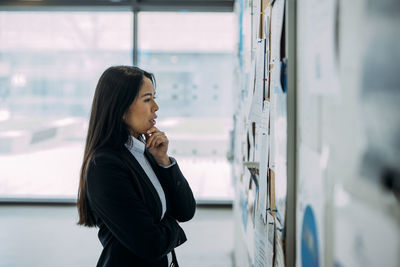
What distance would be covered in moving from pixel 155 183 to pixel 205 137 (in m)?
3.77

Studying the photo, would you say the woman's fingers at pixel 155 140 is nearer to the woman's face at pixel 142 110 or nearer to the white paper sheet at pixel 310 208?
the woman's face at pixel 142 110

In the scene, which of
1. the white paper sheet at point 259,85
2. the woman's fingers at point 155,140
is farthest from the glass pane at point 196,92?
the woman's fingers at point 155,140

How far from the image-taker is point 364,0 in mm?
514

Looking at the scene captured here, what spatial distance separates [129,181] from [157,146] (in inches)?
11.1

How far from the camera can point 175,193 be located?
1.39m

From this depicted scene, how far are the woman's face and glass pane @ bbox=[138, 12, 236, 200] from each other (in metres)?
3.65

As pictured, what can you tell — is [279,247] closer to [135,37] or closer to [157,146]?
[157,146]

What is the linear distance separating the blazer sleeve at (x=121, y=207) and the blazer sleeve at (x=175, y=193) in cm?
22

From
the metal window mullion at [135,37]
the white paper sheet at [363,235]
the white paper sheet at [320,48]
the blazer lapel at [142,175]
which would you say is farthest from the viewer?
the metal window mullion at [135,37]

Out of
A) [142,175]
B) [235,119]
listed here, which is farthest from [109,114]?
[235,119]

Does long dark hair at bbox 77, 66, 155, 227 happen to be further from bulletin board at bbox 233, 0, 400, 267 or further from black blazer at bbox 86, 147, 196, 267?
bulletin board at bbox 233, 0, 400, 267

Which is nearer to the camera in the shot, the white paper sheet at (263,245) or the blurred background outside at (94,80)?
the white paper sheet at (263,245)

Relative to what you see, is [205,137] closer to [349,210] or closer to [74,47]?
[74,47]

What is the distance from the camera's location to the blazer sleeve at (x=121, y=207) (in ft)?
3.66
